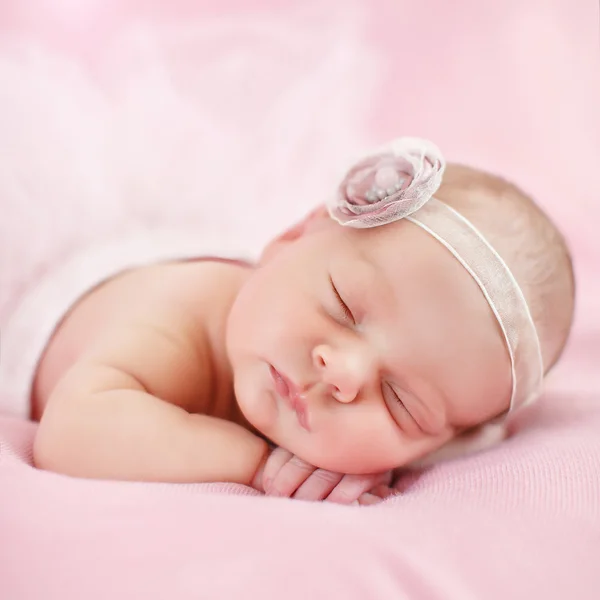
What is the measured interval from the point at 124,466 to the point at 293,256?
41 centimetres

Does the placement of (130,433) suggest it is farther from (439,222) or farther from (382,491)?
(439,222)

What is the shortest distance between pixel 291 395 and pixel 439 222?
332 millimetres

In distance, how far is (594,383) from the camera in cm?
151

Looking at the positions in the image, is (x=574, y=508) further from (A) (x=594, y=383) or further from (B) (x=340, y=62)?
(B) (x=340, y=62)

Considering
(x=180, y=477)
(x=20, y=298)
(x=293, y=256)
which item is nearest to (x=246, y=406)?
(x=180, y=477)

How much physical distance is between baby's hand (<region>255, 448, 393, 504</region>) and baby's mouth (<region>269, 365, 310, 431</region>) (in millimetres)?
83

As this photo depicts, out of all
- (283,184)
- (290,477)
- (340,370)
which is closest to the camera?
(340,370)

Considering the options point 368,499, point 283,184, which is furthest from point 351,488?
point 283,184

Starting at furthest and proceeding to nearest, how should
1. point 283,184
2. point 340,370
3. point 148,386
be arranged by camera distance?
1. point 283,184
2. point 148,386
3. point 340,370

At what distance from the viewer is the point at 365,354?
39.3 inches

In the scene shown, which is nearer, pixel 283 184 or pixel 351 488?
pixel 351 488

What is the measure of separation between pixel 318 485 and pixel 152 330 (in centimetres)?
41

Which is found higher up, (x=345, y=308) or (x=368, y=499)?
(x=345, y=308)

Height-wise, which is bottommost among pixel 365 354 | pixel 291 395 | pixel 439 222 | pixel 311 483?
pixel 311 483
